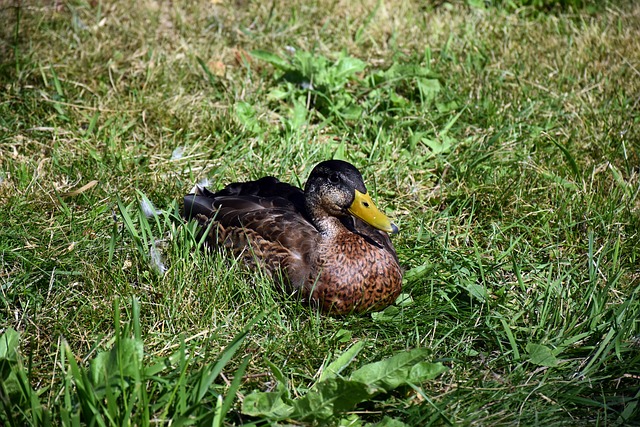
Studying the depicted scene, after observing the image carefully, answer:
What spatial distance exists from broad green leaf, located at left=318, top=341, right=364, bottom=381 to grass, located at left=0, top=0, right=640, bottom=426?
0.4 inches

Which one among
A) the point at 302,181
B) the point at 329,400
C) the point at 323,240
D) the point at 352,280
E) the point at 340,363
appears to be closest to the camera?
the point at 329,400

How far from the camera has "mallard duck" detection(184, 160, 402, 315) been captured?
10.9ft

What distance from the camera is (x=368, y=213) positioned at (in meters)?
3.39

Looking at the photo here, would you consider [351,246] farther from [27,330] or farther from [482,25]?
[482,25]

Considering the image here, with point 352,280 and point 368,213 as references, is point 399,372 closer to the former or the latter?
point 352,280

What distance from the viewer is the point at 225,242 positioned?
3.55 metres

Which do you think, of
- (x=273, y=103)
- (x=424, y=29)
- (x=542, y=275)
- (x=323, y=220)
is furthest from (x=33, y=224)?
(x=424, y=29)

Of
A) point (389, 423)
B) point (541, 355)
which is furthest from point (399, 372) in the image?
point (541, 355)

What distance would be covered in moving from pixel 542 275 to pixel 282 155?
1.60 meters

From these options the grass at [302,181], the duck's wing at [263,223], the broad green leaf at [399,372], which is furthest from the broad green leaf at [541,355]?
the duck's wing at [263,223]

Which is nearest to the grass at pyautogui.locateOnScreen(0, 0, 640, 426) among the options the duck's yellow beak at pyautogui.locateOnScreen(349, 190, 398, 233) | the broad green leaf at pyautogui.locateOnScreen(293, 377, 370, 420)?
the broad green leaf at pyautogui.locateOnScreen(293, 377, 370, 420)

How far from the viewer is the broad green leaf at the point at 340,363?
9.53ft

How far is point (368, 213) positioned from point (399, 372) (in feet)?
2.81

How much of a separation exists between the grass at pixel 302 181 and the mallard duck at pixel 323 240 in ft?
0.32
